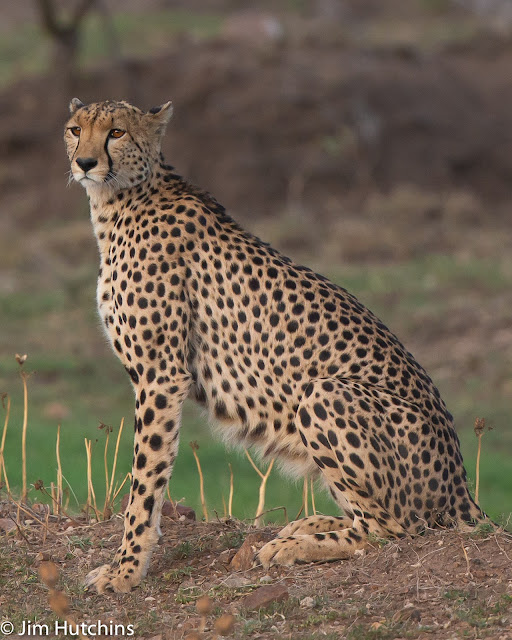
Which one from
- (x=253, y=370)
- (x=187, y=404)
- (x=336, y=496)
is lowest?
(x=187, y=404)

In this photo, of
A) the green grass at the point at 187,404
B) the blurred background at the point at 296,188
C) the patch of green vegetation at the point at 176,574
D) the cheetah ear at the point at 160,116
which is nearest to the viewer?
the patch of green vegetation at the point at 176,574

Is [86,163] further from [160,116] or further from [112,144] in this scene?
[160,116]

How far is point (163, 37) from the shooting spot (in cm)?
2650

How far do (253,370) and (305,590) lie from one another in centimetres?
91

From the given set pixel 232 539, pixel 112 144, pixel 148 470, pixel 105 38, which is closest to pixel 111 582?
pixel 148 470

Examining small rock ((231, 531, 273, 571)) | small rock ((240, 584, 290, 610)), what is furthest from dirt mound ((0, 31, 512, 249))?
small rock ((240, 584, 290, 610))

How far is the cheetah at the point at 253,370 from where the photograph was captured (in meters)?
4.45

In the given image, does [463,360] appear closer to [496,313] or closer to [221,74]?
[496,313]

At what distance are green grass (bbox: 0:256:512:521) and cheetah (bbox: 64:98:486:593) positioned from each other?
3232mm

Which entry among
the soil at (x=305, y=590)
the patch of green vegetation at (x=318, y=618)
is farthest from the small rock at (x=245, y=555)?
the patch of green vegetation at (x=318, y=618)

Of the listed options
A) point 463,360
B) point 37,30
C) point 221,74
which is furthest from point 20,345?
point 37,30

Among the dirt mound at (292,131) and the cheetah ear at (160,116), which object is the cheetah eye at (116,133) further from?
the dirt mound at (292,131)

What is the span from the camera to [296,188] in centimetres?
1833

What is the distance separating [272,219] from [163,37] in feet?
34.1
